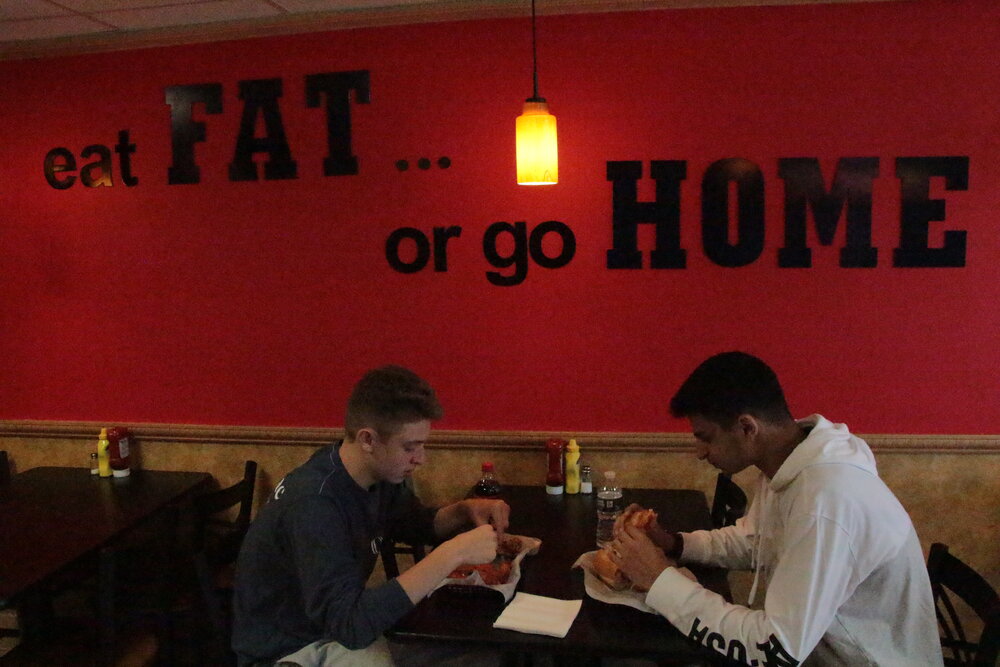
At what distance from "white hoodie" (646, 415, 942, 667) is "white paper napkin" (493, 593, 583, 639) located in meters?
0.24

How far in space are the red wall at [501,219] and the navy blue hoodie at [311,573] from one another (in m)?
→ 1.72

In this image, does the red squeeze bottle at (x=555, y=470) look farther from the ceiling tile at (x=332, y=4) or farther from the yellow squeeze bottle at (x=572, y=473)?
the ceiling tile at (x=332, y=4)

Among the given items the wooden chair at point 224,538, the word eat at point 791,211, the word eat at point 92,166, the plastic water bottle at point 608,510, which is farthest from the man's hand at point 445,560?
the word eat at point 92,166

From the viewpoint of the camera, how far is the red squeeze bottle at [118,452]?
3.91 metres

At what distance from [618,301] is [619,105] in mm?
936

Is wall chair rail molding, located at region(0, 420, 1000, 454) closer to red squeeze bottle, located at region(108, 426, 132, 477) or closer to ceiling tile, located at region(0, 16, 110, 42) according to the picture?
red squeeze bottle, located at region(108, 426, 132, 477)

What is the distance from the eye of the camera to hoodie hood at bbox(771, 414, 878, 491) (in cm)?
193

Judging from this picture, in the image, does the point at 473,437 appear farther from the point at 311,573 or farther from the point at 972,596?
the point at 972,596

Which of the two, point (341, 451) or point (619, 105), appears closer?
point (341, 451)

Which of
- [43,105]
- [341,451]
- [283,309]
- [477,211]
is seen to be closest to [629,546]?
[341,451]

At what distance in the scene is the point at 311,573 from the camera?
6.13ft

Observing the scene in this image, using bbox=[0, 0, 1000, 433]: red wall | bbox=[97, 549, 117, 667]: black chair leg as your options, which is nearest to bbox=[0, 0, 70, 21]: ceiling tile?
bbox=[0, 0, 1000, 433]: red wall

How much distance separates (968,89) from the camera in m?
3.37

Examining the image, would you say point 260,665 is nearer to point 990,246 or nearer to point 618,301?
point 618,301
